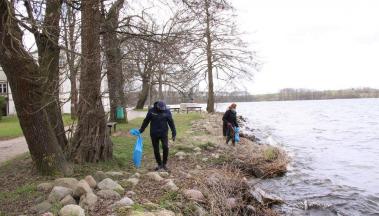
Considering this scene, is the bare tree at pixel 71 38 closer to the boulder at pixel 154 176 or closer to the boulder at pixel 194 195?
the boulder at pixel 154 176

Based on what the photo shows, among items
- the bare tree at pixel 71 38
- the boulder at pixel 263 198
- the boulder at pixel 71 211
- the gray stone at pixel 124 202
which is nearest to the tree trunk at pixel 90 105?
the bare tree at pixel 71 38

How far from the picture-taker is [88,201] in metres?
7.08

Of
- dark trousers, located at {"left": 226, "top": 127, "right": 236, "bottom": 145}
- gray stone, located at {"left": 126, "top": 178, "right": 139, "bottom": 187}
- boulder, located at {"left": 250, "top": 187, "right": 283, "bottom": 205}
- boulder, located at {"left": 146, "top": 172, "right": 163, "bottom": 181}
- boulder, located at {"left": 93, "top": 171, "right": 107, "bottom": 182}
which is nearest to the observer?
gray stone, located at {"left": 126, "top": 178, "right": 139, "bottom": 187}

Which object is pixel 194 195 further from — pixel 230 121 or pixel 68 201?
pixel 230 121

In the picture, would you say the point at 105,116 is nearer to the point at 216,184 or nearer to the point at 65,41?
the point at 65,41

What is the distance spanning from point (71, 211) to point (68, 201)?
69 centimetres

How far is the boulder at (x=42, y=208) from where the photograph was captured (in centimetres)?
674

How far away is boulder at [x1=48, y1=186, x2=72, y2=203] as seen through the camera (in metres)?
7.13

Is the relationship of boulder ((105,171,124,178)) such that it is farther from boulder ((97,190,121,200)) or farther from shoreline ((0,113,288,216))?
boulder ((97,190,121,200))

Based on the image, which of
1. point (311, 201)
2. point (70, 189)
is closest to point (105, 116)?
point (70, 189)

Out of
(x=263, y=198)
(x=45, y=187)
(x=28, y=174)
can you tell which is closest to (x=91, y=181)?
(x=45, y=187)

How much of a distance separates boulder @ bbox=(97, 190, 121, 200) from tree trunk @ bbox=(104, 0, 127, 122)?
3.36 metres

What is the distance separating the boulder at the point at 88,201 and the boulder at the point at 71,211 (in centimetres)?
43

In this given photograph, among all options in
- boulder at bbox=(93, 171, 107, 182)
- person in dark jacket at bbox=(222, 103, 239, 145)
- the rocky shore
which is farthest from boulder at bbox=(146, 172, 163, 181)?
person in dark jacket at bbox=(222, 103, 239, 145)
